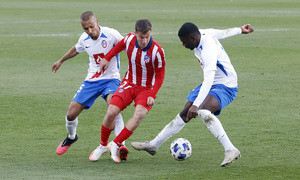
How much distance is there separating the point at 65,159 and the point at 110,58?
132 centimetres

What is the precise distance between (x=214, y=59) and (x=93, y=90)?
67.4 inches

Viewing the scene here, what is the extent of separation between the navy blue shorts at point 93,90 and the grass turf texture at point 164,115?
2.04 ft

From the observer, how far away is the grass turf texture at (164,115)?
21.6 feet

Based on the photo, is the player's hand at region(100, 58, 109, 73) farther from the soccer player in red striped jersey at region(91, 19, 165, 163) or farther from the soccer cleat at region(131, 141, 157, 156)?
the soccer cleat at region(131, 141, 157, 156)

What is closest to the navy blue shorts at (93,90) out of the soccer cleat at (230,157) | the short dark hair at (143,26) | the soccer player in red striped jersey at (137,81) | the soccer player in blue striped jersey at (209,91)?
the soccer player in red striped jersey at (137,81)

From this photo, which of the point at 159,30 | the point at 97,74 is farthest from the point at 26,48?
the point at 97,74

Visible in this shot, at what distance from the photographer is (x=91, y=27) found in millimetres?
7410

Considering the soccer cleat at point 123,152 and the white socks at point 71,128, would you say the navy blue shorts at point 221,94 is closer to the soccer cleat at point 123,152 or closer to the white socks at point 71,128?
the soccer cleat at point 123,152

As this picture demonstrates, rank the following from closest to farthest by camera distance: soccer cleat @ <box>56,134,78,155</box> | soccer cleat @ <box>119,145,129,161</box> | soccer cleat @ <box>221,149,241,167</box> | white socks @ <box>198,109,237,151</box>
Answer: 1. soccer cleat @ <box>221,149,241,167</box>
2. white socks @ <box>198,109,237,151</box>
3. soccer cleat @ <box>119,145,129,161</box>
4. soccer cleat @ <box>56,134,78,155</box>

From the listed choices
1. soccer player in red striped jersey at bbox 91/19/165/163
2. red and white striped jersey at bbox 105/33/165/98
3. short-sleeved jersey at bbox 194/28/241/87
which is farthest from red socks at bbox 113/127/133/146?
short-sleeved jersey at bbox 194/28/241/87

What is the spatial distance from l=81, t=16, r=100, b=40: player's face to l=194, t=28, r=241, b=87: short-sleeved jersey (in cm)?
132

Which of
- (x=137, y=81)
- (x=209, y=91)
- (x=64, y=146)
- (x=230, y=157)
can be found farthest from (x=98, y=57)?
(x=230, y=157)

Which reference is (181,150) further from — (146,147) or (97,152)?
(97,152)

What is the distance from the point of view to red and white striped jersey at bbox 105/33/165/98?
708 cm
